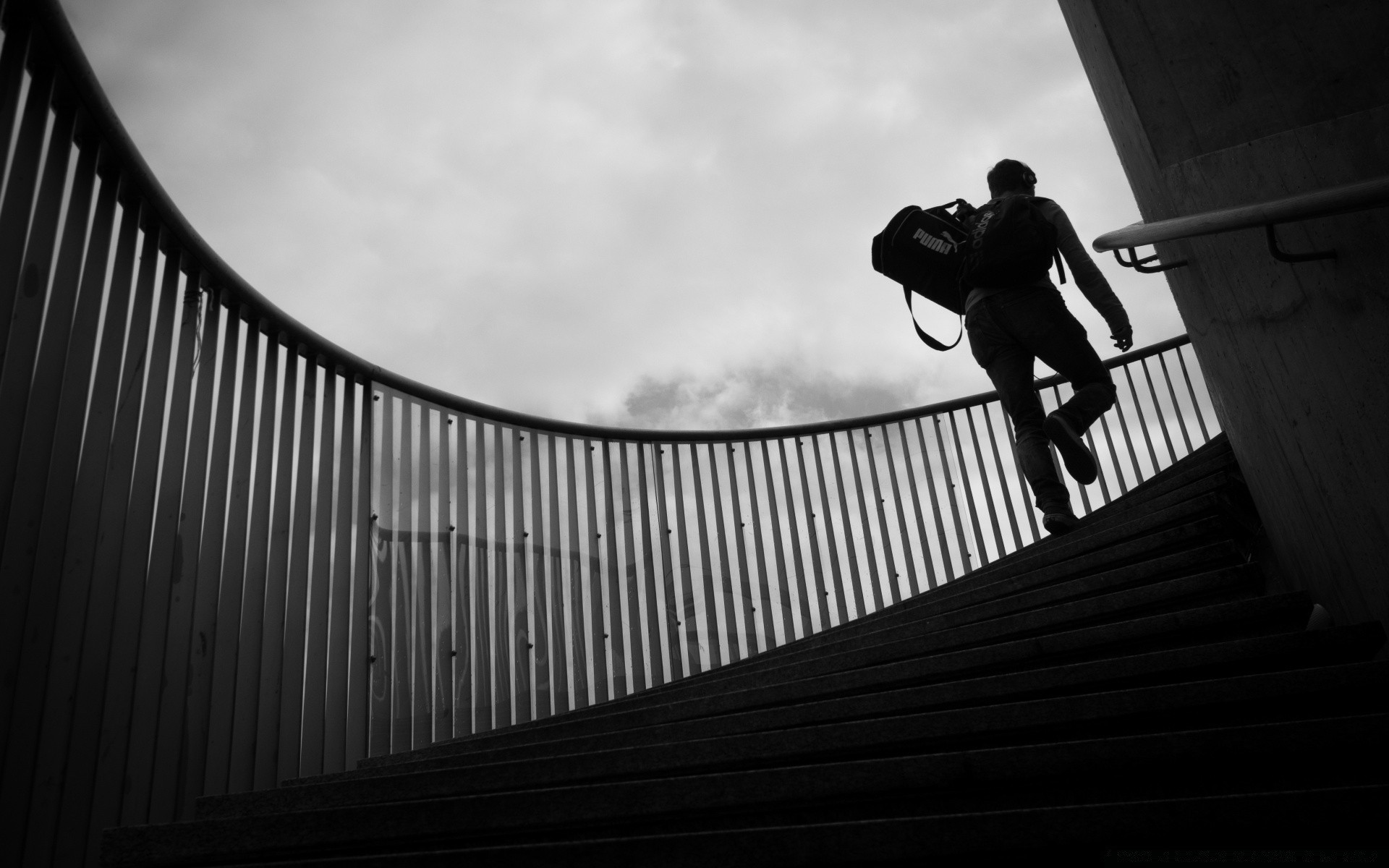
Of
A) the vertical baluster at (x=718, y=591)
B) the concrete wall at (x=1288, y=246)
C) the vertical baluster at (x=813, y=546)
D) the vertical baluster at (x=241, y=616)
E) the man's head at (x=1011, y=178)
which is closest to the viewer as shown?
the concrete wall at (x=1288, y=246)

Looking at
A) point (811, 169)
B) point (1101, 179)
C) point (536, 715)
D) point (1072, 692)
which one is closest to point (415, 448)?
point (536, 715)

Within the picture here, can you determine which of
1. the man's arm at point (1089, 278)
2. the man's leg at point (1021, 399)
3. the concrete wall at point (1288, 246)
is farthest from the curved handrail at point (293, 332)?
the concrete wall at point (1288, 246)

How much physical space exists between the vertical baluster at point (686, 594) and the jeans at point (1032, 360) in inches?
81.9

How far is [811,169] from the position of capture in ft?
29.0

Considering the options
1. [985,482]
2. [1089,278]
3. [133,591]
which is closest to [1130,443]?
[985,482]

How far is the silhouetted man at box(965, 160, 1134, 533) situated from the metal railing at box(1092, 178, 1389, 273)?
1.22 meters

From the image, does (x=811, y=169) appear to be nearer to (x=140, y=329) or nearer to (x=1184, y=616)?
(x=140, y=329)

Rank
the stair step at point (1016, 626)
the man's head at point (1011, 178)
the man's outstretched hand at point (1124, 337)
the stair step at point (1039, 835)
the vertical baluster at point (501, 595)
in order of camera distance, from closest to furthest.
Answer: the stair step at point (1039, 835) < the stair step at point (1016, 626) < the man's outstretched hand at point (1124, 337) < the man's head at point (1011, 178) < the vertical baluster at point (501, 595)

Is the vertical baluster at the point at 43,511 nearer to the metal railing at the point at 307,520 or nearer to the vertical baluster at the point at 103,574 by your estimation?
the metal railing at the point at 307,520

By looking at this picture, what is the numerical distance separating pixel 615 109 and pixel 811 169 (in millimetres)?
1948

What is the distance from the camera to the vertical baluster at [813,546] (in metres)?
5.54

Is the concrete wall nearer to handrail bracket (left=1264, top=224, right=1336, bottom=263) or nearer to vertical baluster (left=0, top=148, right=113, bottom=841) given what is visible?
handrail bracket (left=1264, top=224, right=1336, bottom=263)

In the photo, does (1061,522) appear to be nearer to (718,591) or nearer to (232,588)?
(718,591)

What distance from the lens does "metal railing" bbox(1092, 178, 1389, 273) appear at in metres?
1.68
